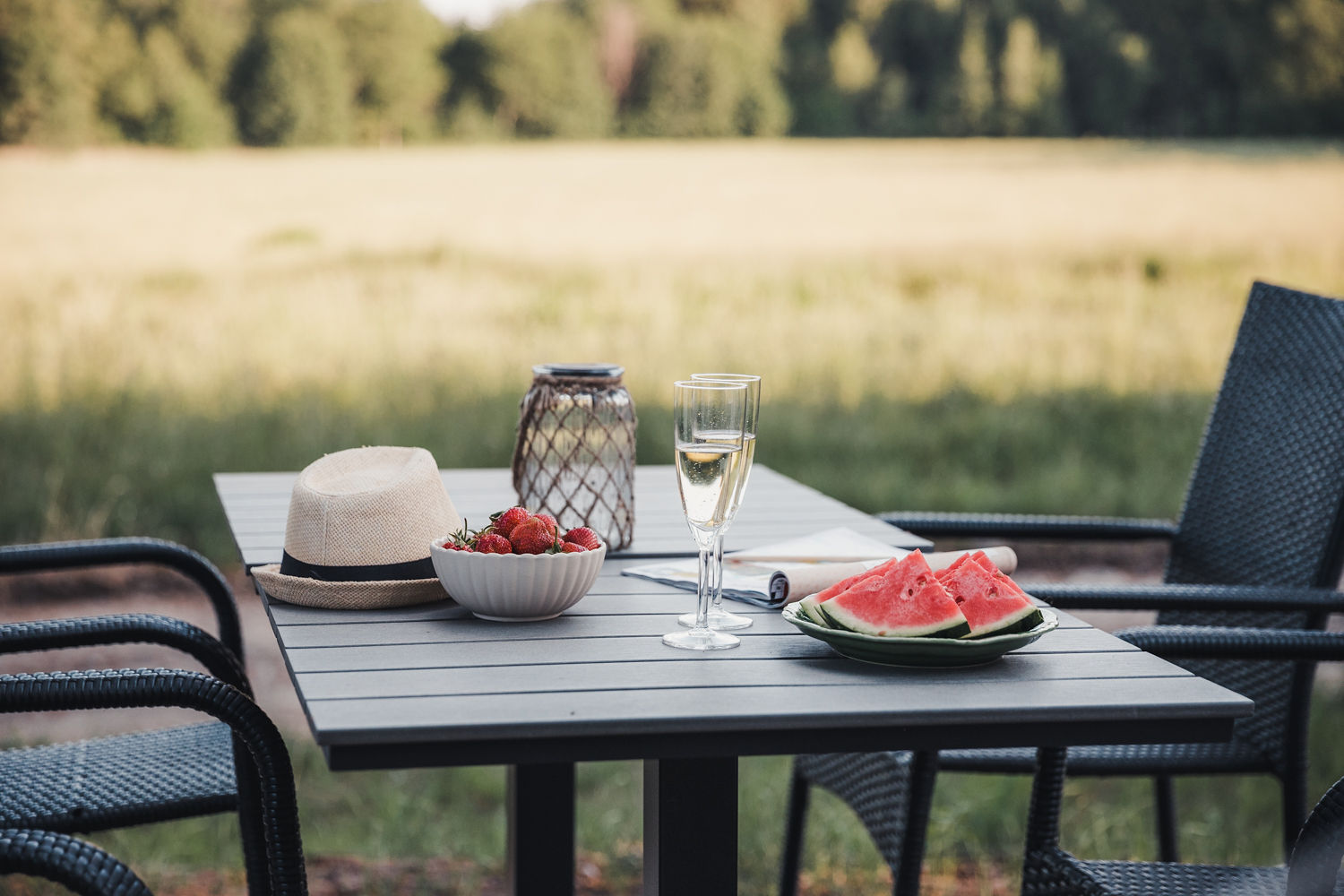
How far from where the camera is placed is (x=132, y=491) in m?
6.90

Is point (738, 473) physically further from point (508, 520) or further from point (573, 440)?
point (573, 440)

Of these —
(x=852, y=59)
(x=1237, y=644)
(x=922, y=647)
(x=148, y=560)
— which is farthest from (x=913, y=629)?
(x=852, y=59)

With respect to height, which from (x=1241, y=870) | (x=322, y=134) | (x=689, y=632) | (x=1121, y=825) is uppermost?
(x=322, y=134)

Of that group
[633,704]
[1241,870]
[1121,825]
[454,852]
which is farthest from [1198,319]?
[633,704]

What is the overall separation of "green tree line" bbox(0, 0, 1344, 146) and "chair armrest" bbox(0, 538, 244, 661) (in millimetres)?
6616

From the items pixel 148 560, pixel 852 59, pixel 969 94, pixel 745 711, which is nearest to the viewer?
pixel 745 711

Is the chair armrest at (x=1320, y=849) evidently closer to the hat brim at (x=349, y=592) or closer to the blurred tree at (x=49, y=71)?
the hat brim at (x=349, y=592)

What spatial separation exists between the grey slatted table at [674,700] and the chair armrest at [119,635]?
45 cm

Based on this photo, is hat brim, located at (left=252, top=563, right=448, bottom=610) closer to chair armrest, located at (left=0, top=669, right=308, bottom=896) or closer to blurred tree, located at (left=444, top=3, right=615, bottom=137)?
chair armrest, located at (left=0, top=669, right=308, bottom=896)

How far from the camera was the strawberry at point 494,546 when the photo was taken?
1.78m

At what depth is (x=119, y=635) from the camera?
2.29m

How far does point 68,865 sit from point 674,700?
0.68m

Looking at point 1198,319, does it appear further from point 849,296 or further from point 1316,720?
point 1316,720

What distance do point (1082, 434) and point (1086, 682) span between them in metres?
7.05
